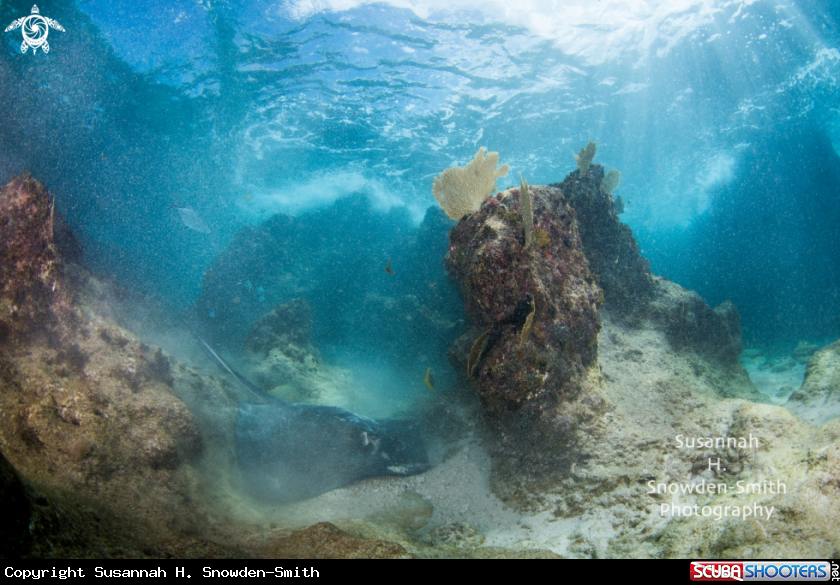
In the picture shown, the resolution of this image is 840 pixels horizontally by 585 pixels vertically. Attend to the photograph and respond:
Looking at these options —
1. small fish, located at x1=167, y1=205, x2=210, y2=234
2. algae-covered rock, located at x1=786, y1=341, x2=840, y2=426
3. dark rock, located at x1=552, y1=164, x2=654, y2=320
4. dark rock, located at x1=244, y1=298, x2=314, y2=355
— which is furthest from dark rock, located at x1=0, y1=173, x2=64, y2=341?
algae-covered rock, located at x1=786, y1=341, x2=840, y2=426

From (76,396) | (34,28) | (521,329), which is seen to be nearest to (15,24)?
(34,28)

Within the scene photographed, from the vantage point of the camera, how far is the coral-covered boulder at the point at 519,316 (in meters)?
4.97

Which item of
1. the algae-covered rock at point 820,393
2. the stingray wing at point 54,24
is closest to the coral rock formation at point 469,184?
the algae-covered rock at point 820,393

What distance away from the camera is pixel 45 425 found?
395 cm

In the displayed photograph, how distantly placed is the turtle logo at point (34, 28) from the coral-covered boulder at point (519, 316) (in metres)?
19.1

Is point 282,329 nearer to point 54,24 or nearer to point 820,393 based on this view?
point 820,393

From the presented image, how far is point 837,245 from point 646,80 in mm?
14508

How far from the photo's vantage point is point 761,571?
7.88 feet

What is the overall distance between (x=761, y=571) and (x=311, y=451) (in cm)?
598

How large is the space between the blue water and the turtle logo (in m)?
0.29

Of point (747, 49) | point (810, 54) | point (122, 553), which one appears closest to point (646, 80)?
point (747, 49)

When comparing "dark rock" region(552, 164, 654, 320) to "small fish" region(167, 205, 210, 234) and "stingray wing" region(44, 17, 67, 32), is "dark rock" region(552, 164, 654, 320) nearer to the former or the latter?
"small fish" region(167, 205, 210, 234)

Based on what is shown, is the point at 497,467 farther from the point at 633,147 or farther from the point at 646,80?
the point at 633,147

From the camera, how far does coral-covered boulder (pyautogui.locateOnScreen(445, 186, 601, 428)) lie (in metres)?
4.97
